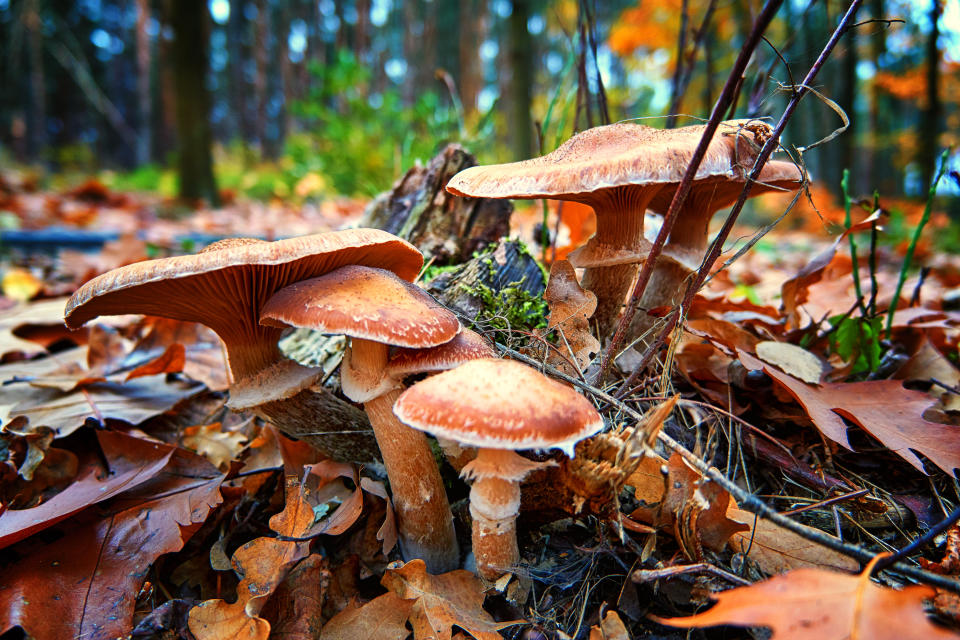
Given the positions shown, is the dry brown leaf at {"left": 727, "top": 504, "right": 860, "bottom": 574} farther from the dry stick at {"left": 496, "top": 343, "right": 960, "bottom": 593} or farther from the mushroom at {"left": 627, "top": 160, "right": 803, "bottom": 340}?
the mushroom at {"left": 627, "top": 160, "right": 803, "bottom": 340}

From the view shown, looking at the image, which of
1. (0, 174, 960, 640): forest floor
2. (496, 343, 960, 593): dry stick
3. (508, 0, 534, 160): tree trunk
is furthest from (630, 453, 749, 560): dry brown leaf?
(508, 0, 534, 160): tree trunk

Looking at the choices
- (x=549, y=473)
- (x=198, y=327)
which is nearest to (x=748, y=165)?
(x=549, y=473)

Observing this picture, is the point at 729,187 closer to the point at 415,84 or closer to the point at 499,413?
the point at 499,413

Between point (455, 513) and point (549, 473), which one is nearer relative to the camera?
point (549, 473)

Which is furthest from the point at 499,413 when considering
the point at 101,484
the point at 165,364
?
the point at 165,364

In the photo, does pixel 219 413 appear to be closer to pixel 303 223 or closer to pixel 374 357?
pixel 374 357

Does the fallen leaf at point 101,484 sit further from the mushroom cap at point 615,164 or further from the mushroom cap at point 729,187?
the mushroom cap at point 729,187
